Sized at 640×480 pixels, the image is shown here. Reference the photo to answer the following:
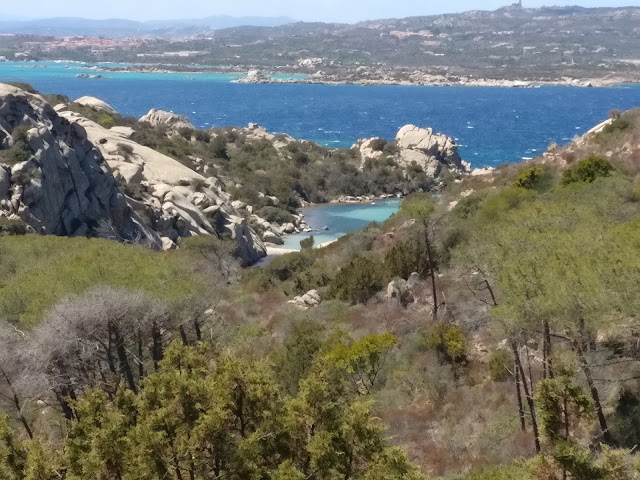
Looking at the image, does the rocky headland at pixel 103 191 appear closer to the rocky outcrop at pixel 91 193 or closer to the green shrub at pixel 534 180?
the rocky outcrop at pixel 91 193

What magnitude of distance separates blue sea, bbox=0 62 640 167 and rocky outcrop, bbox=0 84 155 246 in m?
52.7

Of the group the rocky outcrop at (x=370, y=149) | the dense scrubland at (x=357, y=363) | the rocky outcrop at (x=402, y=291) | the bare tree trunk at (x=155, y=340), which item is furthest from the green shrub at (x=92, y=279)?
the rocky outcrop at (x=370, y=149)

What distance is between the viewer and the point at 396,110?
5728 inches

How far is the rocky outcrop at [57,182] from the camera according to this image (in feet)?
115

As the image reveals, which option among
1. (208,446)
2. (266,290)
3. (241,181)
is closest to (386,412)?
(208,446)

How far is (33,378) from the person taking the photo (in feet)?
44.8

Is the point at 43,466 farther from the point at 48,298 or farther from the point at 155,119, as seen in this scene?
the point at 155,119

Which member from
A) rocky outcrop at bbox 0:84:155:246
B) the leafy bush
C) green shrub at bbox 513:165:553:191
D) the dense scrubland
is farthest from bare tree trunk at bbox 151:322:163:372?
the leafy bush

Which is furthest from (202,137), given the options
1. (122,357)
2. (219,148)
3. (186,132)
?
(122,357)

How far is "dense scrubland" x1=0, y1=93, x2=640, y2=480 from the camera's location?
9.71 meters

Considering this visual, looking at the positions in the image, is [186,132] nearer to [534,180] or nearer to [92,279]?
[534,180]

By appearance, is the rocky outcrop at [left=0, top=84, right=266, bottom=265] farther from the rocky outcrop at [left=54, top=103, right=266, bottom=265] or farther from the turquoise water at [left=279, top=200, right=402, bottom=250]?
the turquoise water at [left=279, top=200, right=402, bottom=250]

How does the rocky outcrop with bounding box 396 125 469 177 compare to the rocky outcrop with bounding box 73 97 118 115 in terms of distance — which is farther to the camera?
the rocky outcrop with bounding box 396 125 469 177

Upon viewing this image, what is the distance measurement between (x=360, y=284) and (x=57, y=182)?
2021cm
